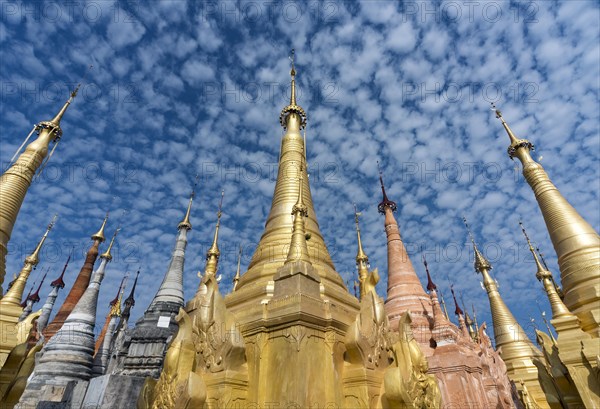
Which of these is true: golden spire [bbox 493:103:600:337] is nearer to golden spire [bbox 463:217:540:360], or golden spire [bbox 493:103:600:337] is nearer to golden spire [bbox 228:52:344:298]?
golden spire [bbox 228:52:344:298]

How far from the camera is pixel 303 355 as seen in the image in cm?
687

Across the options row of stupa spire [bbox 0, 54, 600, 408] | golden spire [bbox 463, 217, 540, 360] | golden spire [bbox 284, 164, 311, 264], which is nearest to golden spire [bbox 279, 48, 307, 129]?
row of stupa spire [bbox 0, 54, 600, 408]

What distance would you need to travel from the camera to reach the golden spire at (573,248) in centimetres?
924

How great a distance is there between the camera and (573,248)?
10.2 m

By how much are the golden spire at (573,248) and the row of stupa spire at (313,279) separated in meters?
0.03

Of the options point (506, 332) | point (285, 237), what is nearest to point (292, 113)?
point (285, 237)

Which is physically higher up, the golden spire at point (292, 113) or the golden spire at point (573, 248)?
the golden spire at point (292, 113)

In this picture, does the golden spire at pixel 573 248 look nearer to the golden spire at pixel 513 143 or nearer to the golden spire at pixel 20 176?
the golden spire at pixel 513 143

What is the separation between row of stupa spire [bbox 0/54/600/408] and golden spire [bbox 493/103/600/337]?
26 mm

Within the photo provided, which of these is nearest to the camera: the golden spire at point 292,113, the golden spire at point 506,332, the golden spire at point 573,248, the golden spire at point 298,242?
the golden spire at point 298,242

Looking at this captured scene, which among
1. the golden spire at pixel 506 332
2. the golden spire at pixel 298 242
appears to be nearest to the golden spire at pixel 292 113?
the golden spire at pixel 298 242

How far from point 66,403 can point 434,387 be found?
1478 centimetres

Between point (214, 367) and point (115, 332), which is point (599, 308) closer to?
point (214, 367)

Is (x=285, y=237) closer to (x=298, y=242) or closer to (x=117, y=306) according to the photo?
(x=298, y=242)
